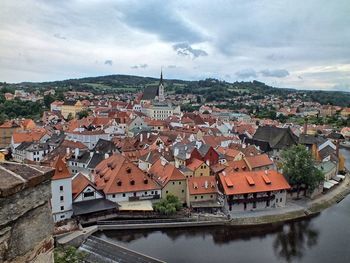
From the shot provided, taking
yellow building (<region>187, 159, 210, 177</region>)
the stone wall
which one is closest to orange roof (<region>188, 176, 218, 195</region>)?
yellow building (<region>187, 159, 210, 177</region>)

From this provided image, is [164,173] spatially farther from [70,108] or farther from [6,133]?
[70,108]

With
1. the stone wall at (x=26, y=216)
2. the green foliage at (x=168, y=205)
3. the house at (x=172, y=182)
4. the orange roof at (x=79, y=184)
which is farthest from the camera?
the house at (x=172, y=182)

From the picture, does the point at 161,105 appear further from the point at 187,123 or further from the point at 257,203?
the point at 257,203

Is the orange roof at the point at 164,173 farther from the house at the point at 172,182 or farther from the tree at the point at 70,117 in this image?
the tree at the point at 70,117

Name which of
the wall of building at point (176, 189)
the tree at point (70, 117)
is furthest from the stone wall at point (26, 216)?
the tree at point (70, 117)

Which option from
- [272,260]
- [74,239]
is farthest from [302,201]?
[74,239]

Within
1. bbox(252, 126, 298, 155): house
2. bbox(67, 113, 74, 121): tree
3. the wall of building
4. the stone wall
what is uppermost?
the stone wall

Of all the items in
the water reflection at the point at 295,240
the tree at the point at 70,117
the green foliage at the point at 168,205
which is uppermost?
the tree at the point at 70,117

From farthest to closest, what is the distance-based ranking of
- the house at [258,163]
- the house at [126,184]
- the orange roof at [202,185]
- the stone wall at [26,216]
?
the house at [258,163], the orange roof at [202,185], the house at [126,184], the stone wall at [26,216]

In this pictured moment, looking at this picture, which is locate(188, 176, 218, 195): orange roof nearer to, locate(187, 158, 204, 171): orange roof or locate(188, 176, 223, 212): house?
locate(188, 176, 223, 212): house
